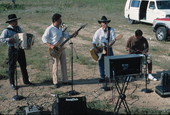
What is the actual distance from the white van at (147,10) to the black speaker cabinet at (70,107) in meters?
12.5

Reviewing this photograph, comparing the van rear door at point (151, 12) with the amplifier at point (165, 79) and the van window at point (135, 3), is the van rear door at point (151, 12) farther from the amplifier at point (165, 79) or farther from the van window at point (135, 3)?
the amplifier at point (165, 79)

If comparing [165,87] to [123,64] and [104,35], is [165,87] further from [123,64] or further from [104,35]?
[104,35]

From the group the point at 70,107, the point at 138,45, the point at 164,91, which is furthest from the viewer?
the point at 138,45

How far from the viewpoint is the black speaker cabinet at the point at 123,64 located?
4934mm

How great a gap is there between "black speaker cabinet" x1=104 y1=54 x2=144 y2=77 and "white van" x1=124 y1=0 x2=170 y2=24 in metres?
11.6

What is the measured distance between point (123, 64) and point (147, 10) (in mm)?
13529

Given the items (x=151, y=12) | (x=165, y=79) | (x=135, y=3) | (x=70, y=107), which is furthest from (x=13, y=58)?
(x=135, y=3)

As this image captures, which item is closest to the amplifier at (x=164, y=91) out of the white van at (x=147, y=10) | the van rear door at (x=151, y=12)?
the white van at (x=147, y=10)

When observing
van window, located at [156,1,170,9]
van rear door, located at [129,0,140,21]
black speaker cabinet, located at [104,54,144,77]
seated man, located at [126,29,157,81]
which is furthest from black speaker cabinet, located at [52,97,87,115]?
van rear door, located at [129,0,140,21]

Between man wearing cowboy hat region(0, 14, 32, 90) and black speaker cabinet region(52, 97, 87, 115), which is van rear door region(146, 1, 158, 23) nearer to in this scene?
man wearing cowboy hat region(0, 14, 32, 90)

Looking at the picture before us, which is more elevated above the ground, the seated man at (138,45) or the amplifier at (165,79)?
the seated man at (138,45)

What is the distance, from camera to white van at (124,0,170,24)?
1645 cm

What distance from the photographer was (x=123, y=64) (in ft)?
16.4

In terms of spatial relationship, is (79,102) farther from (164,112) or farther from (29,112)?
(164,112)
